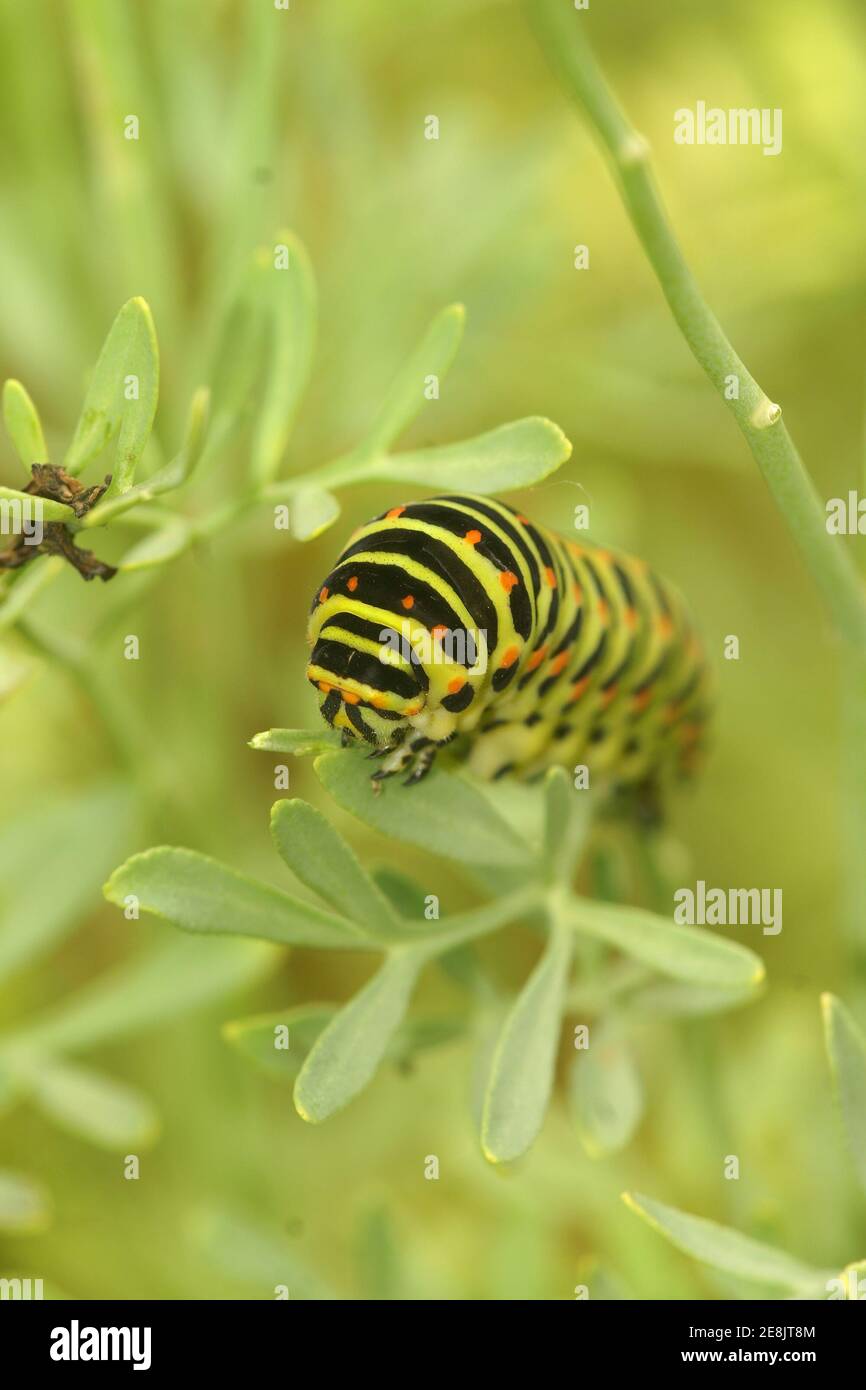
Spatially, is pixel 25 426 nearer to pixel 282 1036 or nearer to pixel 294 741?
pixel 294 741

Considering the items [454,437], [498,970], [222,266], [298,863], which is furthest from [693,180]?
[298,863]

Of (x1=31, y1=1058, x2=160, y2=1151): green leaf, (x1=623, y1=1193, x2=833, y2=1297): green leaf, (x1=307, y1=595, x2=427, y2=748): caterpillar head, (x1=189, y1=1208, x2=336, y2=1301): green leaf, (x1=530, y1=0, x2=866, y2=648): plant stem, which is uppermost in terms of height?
(x1=530, y1=0, x2=866, y2=648): plant stem
